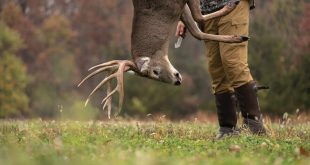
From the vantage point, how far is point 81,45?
51.7m

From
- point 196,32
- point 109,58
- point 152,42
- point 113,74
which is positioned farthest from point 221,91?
point 109,58

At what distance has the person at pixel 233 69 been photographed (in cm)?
834

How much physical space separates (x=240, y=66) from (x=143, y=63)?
1.40 metres

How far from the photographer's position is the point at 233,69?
27.3 ft

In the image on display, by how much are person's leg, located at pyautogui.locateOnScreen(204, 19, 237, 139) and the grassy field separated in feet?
0.93

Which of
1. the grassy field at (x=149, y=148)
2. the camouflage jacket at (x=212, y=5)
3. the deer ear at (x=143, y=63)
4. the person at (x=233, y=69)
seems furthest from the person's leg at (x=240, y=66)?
the deer ear at (x=143, y=63)

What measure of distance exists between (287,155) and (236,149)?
0.41 meters

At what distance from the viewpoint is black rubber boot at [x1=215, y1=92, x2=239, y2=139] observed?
28.9 feet

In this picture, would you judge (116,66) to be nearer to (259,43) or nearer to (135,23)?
(135,23)

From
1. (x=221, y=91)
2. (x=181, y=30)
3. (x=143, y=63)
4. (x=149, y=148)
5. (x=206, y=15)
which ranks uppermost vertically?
(x=206, y=15)

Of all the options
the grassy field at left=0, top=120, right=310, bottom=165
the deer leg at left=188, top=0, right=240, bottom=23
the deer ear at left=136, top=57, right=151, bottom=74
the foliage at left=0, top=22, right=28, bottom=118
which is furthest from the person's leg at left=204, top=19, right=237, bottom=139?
the foliage at left=0, top=22, right=28, bottom=118

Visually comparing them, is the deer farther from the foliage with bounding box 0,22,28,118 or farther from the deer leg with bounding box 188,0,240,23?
the foliage with bounding box 0,22,28,118

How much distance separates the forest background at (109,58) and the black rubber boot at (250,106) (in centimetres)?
243

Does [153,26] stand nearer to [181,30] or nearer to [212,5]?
[212,5]
